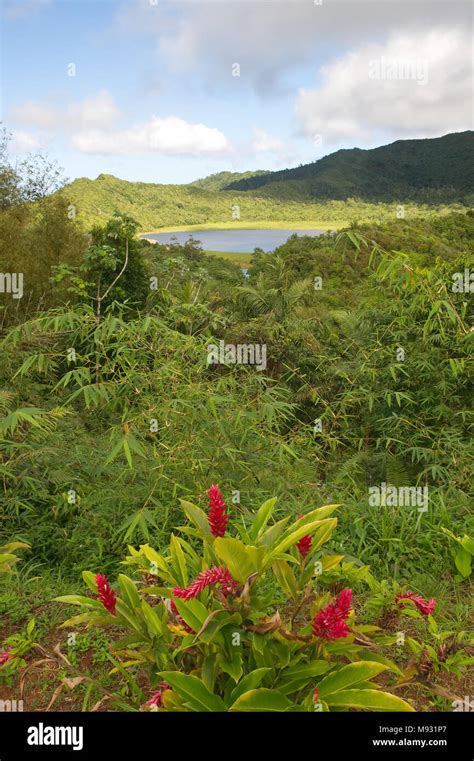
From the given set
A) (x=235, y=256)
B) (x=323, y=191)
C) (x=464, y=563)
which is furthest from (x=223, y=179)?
(x=464, y=563)

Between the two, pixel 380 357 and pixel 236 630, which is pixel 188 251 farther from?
pixel 236 630

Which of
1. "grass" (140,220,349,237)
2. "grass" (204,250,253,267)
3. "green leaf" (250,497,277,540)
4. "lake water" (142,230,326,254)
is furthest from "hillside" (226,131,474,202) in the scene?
"green leaf" (250,497,277,540)

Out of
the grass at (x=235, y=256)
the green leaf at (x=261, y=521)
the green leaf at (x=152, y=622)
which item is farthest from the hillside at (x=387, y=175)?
the green leaf at (x=152, y=622)

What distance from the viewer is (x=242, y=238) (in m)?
24.6

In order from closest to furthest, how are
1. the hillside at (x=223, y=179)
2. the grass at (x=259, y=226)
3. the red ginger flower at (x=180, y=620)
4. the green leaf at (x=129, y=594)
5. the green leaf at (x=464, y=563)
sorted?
the red ginger flower at (x=180, y=620) < the green leaf at (x=129, y=594) < the green leaf at (x=464, y=563) < the grass at (x=259, y=226) < the hillside at (x=223, y=179)

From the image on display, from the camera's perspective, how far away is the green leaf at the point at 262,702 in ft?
4.17

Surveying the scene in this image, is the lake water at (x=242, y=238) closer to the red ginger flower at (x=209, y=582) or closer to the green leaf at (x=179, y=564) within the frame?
the green leaf at (x=179, y=564)

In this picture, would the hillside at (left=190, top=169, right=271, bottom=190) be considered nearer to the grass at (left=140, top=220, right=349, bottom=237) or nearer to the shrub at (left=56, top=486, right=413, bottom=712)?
the grass at (left=140, top=220, right=349, bottom=237)

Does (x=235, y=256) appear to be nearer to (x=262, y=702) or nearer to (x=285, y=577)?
(x=285, y=577)

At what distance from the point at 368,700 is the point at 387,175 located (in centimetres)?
4016

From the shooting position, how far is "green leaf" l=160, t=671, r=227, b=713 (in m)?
1.30

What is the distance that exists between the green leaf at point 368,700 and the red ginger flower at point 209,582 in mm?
342

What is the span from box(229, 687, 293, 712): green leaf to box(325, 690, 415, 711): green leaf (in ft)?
0.38

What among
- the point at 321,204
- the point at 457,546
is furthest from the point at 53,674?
the point at 321,204
